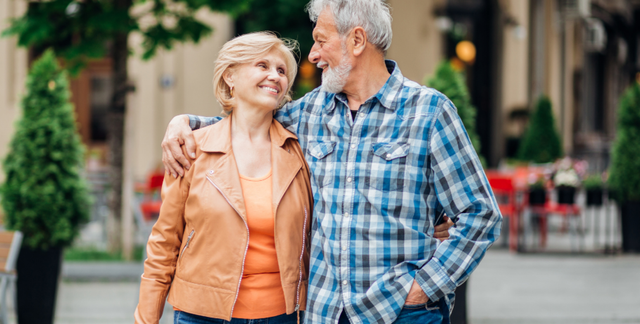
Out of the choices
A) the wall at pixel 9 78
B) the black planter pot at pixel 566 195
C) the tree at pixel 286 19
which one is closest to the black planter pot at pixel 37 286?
the black planter pot at pixel 566 195

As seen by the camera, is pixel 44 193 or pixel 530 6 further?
pixel 530 6

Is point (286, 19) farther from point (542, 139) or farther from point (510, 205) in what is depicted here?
point (510, 205)

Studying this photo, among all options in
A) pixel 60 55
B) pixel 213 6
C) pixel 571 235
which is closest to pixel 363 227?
pixel 213 6

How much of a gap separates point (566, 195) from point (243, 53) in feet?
24.1

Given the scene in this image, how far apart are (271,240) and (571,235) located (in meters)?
9.09

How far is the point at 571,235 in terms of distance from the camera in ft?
34.6

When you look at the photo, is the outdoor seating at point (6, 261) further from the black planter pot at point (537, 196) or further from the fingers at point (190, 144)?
the black planter pot at point (537, 196)

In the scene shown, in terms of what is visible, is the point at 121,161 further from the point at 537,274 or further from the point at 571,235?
the point at 571,235

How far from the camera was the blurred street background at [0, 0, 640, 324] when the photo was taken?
6.93 metres

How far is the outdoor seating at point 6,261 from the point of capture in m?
4.61

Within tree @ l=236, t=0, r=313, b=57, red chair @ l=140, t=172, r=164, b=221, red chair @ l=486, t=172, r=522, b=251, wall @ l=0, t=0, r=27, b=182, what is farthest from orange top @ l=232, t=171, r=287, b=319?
wall @ l=0, t=0, r=27, b=182

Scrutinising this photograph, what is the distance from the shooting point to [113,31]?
8078 millimetres

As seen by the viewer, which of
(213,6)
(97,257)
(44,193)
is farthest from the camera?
(97,257)

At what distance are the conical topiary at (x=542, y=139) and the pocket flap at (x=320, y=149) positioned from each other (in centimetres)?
1180
